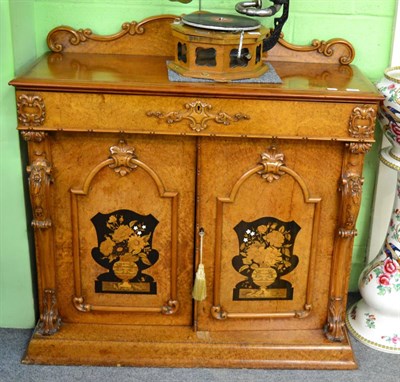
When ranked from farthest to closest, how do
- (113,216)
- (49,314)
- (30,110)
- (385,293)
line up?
1. (385,293)
2. (49,314)
3. (113,216)
4. (30,110)

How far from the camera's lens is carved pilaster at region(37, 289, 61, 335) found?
8.07 feet

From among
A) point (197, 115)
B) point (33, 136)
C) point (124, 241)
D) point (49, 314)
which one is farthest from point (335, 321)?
point (33, 136)

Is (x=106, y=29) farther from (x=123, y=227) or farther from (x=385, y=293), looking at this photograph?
(x=385, y=293)

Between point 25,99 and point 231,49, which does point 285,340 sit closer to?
point 231,49

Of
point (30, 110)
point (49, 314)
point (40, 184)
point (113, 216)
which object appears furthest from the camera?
point (49, 314)

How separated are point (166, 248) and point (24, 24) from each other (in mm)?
969

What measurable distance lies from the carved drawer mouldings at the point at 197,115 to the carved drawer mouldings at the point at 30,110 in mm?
352

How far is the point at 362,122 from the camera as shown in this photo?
219 cm

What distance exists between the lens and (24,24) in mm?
2381

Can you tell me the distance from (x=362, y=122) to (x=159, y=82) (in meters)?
0.69

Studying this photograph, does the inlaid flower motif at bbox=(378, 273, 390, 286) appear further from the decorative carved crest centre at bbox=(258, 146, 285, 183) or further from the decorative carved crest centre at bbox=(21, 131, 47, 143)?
the decorative carved crest centre at bbox=(21, 131, 47, 143)

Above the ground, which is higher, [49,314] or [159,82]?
[159,82]

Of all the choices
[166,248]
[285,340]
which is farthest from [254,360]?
[166,248]

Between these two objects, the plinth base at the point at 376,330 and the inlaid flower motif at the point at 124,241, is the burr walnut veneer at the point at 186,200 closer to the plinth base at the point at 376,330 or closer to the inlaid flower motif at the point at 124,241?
the inlaid flower motif at the point at 124,241
